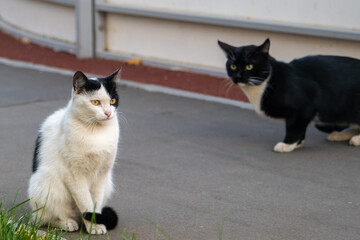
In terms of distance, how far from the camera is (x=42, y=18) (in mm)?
12547

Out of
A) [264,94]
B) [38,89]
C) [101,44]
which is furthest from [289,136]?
[101,44]

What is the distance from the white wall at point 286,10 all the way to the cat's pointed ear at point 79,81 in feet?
Answer: 16.0

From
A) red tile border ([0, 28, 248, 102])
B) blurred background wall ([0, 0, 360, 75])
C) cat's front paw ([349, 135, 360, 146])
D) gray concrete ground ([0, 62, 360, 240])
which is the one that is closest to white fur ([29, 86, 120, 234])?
gray concrete ground ([0, 62, 360, 240])

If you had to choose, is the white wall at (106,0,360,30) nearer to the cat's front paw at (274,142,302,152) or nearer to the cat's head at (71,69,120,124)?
the cat's front paw at (274,142,302,152)

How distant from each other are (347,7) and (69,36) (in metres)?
5.39

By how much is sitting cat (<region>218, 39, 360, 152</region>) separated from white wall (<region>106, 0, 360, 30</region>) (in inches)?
68.6

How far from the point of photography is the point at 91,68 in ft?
34.3

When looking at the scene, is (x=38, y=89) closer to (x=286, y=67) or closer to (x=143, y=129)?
(x=143, y=129)

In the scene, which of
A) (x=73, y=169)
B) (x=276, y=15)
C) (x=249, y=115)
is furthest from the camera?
(x=276, y=15)

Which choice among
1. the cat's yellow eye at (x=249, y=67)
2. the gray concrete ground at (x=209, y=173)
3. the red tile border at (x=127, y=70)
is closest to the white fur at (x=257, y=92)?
the cat's yellow eye at (x=249, y=67)

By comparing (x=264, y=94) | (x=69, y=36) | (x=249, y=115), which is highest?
(x=264, y=94)

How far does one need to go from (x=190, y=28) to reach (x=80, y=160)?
584cm

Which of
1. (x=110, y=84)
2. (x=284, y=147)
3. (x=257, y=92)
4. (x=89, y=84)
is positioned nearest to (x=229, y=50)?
(x=257, y=92)

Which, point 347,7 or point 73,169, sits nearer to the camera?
point 73,169
